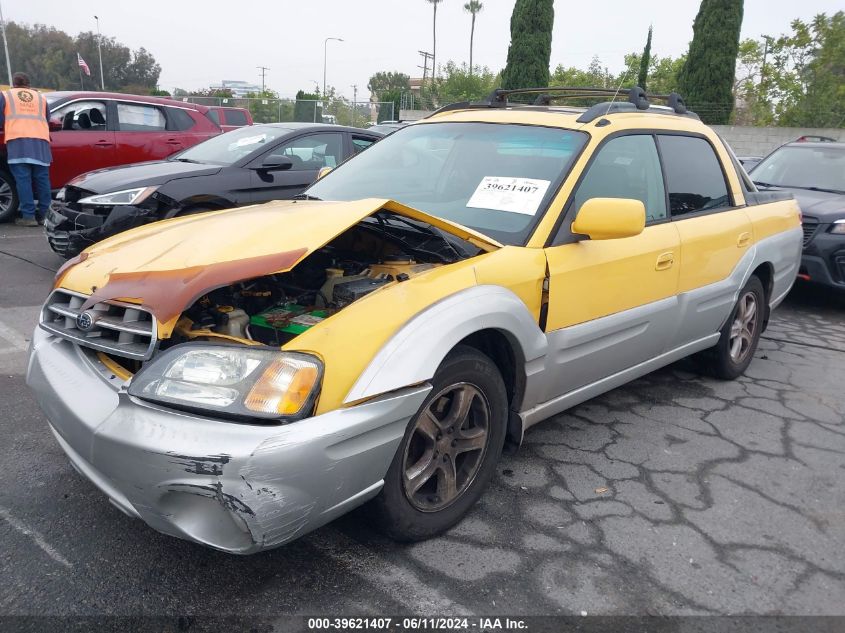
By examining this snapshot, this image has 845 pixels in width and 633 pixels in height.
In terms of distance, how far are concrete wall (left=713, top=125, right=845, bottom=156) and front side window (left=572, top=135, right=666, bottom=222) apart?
66.1 ft

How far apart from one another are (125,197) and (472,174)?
3807mm

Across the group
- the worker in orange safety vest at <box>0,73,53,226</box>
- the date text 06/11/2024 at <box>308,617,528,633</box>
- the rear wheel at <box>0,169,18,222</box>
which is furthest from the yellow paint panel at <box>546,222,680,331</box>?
the rear wheel at <box>0,169,18,222</box>

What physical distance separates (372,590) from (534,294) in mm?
1304

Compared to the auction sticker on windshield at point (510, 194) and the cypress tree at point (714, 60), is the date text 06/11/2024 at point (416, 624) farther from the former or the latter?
the cypress tree at point (714, 60)

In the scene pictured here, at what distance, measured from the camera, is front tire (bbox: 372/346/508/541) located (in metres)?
2.28

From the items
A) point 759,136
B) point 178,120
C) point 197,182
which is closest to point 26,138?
point 178,120

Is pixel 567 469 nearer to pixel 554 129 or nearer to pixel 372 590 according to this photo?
pixel 372 590

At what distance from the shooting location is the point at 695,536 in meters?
2.62

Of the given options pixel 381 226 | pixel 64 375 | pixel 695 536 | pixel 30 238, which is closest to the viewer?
pixel 64 375

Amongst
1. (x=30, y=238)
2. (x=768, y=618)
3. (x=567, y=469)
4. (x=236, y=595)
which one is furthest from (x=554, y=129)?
(x=30, y=238)

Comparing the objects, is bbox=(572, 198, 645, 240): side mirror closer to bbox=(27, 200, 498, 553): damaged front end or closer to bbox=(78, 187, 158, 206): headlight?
bbox=(27, 200, 498, 553): damaged front end

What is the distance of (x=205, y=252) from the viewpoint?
2328mm

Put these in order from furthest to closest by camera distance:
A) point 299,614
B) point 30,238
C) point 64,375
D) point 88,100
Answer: point 88,100, point 30,238, point 64,375, point 299,614

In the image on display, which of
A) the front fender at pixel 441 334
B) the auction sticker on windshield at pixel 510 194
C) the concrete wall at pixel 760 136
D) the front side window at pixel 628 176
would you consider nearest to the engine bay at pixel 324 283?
the front fender at pixel 441 334
